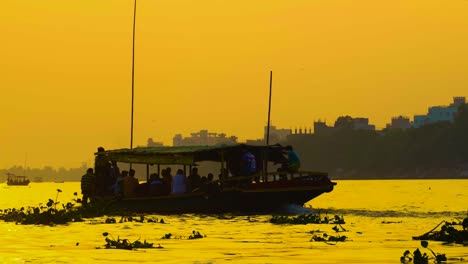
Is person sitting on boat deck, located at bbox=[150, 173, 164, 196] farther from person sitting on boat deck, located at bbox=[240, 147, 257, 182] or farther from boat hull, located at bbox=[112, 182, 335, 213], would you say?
person sitting on boat deck, located at bbox=[240, 147, 257, 182]

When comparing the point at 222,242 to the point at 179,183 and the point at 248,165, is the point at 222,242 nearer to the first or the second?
the point at 248,165

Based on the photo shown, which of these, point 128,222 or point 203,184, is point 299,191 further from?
point 128,222

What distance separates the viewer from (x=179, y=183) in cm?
4488

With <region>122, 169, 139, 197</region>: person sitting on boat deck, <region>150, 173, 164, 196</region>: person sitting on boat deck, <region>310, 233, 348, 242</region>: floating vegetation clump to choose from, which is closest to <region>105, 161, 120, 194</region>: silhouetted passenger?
<region>122, 169, 139, 197</region>: person sitting on boat deck

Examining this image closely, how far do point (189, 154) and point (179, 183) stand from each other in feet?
4.04

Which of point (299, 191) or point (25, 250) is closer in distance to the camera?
point (25, 250)

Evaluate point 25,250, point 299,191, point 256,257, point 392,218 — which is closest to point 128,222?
point 299,191

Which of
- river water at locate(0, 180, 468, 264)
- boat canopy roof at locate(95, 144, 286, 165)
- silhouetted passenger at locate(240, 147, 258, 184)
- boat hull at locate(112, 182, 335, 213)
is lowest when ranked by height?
river water at locate(0, 180, 468, 264)

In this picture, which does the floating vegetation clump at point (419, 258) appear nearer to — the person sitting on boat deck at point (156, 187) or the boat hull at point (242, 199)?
the boat hull at point (242, 199)

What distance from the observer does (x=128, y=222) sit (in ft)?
135

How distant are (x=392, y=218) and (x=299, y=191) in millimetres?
3922

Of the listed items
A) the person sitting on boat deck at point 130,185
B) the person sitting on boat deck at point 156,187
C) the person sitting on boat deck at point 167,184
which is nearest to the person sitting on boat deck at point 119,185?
the person sitting on boat deck at point 130,185

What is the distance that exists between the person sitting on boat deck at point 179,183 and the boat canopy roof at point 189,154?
0.63 m

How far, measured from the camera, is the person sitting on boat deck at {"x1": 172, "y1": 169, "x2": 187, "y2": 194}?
44.7m
